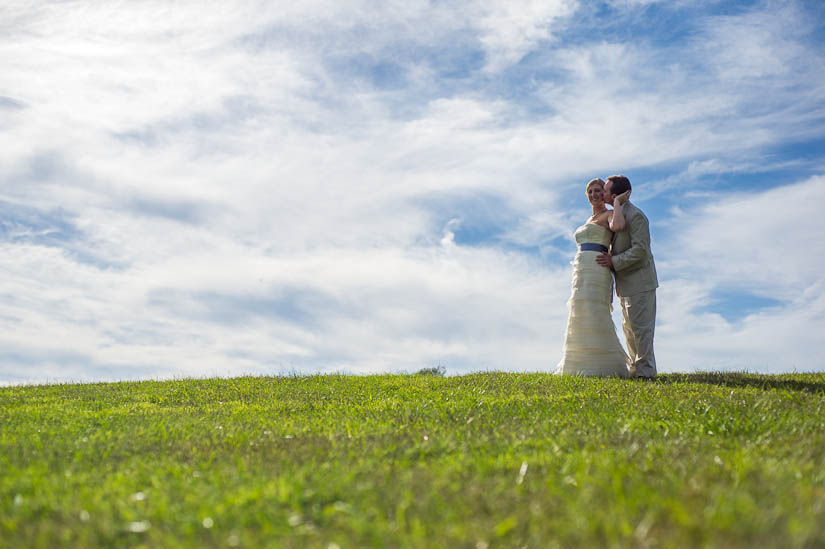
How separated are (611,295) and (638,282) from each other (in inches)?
25.9

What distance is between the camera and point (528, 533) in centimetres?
409

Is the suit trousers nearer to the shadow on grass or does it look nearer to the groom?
the groom

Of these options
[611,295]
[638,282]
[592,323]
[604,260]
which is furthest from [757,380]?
[604,260]

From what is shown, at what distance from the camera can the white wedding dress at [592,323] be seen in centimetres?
1409

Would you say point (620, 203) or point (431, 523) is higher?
point (620, 203)

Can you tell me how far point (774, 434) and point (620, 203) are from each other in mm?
7848

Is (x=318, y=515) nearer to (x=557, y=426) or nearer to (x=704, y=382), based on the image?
(x=557, y=426)

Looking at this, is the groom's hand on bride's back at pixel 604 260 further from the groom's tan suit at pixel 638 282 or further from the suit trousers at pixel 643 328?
the suit trousers at pixel 643 328

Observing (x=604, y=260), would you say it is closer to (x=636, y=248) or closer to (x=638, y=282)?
(x=636, y=248)

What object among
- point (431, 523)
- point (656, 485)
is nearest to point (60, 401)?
point (431, 523)

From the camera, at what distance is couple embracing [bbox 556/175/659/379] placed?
14.1 m

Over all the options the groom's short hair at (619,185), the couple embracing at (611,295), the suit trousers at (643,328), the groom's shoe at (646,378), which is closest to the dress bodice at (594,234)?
the couple embracing at (611,295)

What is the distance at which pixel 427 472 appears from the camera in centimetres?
545

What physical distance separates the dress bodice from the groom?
0.73ft
